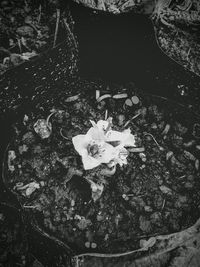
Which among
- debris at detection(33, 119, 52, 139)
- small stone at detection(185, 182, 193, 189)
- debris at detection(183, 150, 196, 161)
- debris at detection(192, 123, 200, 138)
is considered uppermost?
debris at detection(33, 119, 52, 139)

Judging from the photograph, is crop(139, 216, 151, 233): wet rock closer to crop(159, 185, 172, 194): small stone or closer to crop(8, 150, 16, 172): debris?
crop(159, 185, 172, 194): small stone

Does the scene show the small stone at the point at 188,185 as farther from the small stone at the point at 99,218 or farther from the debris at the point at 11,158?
the debris at the point at 11,158

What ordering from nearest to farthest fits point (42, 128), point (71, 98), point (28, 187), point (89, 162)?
1. point (89, 162)
2. point (28, 187)
3. point (42, 128)
4. point (71, 98)

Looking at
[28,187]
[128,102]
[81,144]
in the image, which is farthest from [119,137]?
[28,187]

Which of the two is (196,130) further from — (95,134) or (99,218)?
(99,218)

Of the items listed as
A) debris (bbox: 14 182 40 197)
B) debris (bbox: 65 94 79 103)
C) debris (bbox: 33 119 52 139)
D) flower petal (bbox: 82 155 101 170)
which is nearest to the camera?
flower petal (bbox: 82 155 101 170)

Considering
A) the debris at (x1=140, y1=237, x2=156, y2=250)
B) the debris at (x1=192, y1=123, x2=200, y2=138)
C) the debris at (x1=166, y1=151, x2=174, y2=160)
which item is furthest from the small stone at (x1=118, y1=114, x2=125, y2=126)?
the debris at (x1=140, y1=237, x2=156, y2=250)

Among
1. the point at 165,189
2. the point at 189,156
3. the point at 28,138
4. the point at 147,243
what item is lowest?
the point at 147,243
